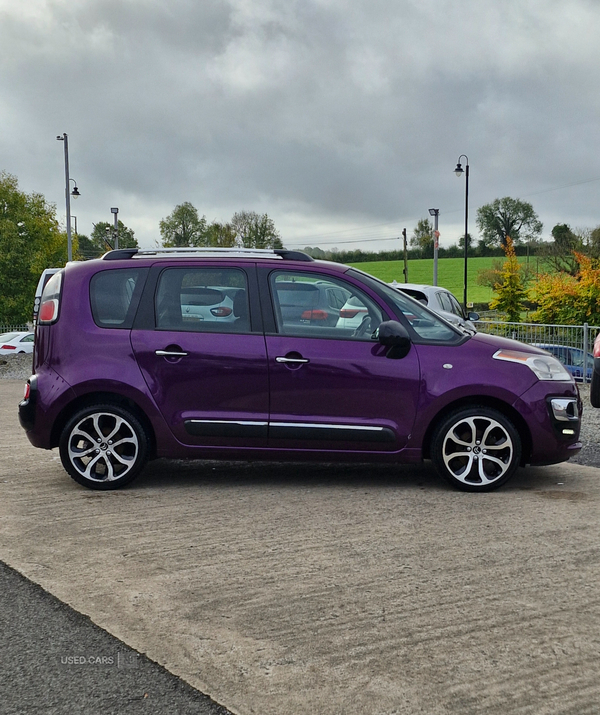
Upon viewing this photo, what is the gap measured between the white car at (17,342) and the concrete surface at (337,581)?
27.4m

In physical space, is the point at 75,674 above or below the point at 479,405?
below

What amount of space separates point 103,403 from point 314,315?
1.74 m

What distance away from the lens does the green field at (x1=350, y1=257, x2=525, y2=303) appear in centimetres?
8417

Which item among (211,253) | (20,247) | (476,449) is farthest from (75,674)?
(20,247)

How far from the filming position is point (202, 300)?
21.6ft

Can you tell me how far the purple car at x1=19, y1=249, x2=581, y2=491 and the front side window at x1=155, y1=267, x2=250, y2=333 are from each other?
0.01 meters

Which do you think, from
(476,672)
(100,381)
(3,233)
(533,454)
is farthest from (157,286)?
(3,233)

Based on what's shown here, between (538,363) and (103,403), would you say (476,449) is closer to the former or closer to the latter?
(538,363)

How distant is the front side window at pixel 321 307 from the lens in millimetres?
6484

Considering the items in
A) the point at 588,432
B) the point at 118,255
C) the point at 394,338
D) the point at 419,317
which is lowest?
the point at 588,432

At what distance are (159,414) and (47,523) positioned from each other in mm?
1255

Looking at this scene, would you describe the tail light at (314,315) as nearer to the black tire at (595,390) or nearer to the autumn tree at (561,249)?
the black tire at (595,390)

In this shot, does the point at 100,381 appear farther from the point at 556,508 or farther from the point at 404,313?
the point at 556,508

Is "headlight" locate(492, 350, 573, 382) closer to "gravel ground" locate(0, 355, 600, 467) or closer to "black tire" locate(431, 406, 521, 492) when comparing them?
"black tire" locate(431, 406, 521, 492)
